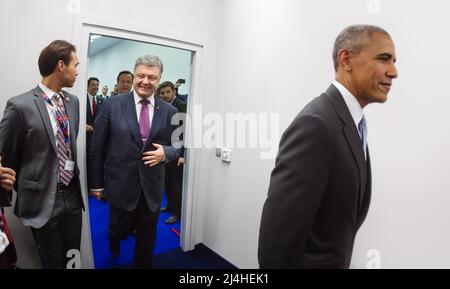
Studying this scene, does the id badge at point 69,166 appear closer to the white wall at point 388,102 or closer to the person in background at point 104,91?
the person in background at point 104,91

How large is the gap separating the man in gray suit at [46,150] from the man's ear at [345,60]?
1473 mm

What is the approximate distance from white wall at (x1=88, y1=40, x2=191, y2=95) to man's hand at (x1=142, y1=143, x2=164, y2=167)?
717 mm

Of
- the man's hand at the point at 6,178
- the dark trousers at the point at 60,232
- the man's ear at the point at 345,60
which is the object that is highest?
the man's ear at the point at 345,60

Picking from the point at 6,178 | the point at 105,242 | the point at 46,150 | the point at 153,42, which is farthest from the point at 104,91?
the point at 105,242

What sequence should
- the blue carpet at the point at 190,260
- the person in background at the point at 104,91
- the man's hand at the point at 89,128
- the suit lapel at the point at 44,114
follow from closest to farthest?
1. the suit lapel at the point at 44,114
2. the man's hand at the point at 89,128
3. the person in background at the point at 104,91
4. the blue carpet at the point at 190,260

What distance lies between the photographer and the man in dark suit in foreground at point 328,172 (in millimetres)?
860

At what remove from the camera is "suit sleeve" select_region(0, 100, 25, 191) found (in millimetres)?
1380

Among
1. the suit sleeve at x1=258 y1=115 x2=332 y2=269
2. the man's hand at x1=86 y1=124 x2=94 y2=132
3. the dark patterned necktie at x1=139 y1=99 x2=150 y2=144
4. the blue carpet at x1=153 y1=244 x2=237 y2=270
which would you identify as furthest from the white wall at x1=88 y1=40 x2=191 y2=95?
the suit sleeve at x1=258 y1=115 x2=332 y2=269

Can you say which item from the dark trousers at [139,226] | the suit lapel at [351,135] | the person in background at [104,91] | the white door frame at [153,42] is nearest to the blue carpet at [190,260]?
the white door frame at [153,42]

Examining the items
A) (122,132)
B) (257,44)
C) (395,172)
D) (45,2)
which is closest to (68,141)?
(122,132)

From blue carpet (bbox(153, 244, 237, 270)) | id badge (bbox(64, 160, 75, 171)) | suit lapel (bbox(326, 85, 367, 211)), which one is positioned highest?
suit lapel (bbox(326, 85, 367, 211))

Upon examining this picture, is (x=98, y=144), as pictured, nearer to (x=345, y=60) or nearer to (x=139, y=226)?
(x=139, y=226)

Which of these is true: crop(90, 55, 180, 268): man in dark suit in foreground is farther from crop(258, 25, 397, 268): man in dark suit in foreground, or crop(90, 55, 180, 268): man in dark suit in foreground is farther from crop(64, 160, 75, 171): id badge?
crop(258, 25, 397, 268): man in dark suit in foreground

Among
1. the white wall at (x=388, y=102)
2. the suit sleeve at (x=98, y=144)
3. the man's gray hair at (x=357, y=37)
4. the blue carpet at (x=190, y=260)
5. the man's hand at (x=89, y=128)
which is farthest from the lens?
the blue carpet at (x=190, y=260)
